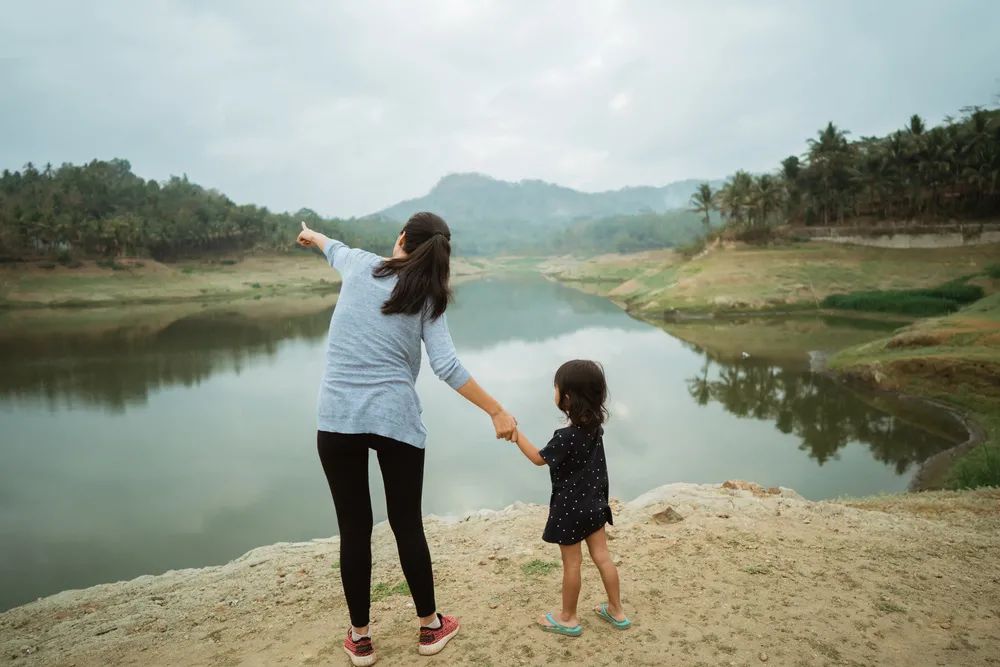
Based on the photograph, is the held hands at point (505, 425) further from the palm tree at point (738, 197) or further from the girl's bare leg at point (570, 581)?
the palm tree at point (738, 197)

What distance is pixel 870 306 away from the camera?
2838 cm

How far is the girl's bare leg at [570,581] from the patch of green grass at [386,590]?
1181 millimetres

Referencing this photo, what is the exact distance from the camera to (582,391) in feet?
9.22

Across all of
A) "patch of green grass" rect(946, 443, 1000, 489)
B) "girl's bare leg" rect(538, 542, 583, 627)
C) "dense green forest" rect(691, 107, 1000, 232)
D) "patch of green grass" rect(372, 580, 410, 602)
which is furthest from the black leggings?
"dense green forest" rect(691, 107, 1000, 232)

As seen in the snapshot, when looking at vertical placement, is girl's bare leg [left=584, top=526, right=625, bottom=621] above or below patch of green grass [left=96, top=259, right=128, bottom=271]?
below

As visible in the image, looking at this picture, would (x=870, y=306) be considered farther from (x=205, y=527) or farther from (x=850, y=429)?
(x=205, y=527)

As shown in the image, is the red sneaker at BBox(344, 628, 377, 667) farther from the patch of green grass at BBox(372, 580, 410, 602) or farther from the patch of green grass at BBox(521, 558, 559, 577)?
the patch of green grass at BBox(521, 558, 559, 577)

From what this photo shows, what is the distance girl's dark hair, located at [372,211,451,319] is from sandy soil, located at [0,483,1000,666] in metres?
1.71

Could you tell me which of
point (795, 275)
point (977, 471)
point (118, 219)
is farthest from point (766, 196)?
point (118, 219)

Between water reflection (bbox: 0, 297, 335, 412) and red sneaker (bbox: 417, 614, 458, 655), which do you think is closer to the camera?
red sneaker (bbox: 417, 614, 458, 655)

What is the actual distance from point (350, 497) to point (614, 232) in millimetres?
162312

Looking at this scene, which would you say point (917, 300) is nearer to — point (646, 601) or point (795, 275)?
point (795, 275)

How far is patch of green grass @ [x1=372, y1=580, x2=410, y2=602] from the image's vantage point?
3.69 meters

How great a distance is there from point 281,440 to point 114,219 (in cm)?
5733
